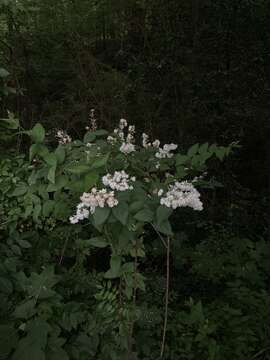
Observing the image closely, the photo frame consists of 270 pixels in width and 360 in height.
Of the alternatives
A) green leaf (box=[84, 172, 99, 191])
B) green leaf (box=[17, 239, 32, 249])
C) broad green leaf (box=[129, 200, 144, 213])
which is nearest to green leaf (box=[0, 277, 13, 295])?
green leaf (box=[17, 239, 32, 249])

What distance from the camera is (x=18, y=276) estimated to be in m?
2.21

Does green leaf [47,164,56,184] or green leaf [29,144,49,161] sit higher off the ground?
green leaf [29,144,49,161]

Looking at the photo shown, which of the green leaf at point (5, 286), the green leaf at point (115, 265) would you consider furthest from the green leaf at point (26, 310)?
the green leaf at point (115, 265)

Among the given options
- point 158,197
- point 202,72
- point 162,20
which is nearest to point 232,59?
point 202,72

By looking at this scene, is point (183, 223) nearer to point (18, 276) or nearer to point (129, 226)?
point (18, 276)

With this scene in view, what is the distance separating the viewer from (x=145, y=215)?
1425 millimetres

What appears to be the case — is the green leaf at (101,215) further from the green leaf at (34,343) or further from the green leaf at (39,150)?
the green leaf at (34,343)

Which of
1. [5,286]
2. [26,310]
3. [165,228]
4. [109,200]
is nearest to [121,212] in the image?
[109,200]

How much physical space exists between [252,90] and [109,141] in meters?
3.33

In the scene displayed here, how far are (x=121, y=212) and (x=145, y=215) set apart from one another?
0.33 feet

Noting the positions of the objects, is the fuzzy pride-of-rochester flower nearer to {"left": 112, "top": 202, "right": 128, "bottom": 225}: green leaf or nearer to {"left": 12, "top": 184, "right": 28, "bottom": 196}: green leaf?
{"left": 112, "top": 202, "right": 128, "bottom": 225}: green leaf

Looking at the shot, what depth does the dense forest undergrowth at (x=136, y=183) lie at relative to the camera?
70.1 inches

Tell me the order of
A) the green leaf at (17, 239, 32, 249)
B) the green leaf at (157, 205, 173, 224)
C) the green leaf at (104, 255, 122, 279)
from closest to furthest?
the green leaf at (157, 205, 173, 224), the green leaf at (104, 255, 122, 279), the green leaf at (17, 239, 32, 249)

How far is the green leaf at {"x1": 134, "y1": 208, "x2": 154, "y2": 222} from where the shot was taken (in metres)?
1.42
